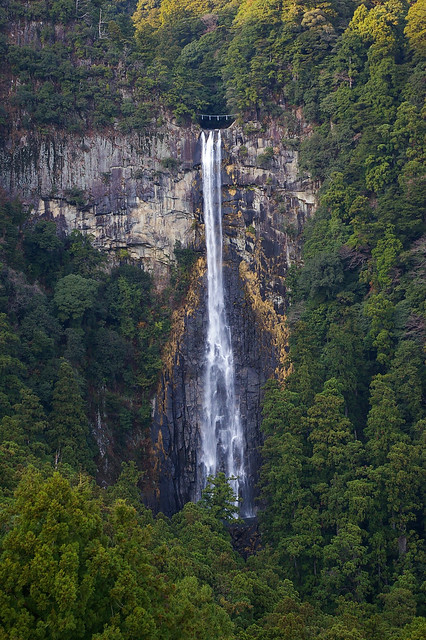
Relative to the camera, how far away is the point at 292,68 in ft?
119

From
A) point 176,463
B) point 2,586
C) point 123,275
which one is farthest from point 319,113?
point 2,586

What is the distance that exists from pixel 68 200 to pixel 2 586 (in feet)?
78.4

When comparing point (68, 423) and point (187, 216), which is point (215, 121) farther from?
point (68, 423)

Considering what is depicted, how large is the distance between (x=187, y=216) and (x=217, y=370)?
7.01m

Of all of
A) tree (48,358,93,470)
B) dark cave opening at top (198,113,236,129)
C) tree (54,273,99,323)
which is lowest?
tree (48,358,93,470)

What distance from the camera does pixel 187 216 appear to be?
36625mm

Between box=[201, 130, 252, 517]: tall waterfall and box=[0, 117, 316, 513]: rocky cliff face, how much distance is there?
1.06 feet

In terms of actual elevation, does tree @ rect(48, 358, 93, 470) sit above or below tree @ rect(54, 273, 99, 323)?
below

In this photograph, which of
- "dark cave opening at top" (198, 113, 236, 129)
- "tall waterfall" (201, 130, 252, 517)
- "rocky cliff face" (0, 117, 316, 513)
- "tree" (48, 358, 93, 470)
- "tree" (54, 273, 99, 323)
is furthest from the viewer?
"dark cave opening at top" (198, 113, 236, 129)

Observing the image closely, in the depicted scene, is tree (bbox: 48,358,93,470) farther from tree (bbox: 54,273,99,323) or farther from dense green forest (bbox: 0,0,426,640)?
tree (bbox: 54,273,99,323)

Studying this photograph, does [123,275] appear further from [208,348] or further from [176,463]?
[176,463]

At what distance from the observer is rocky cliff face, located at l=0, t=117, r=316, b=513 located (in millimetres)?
34656

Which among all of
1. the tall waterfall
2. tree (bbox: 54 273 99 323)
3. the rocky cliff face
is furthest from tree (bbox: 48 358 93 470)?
the tall waterfall

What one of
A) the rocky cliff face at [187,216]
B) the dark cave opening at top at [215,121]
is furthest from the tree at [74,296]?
the dark cave opening at top at [215,121]
